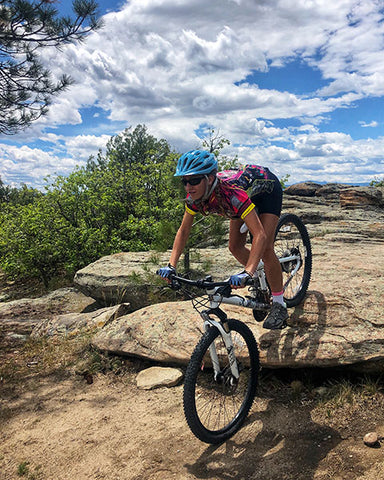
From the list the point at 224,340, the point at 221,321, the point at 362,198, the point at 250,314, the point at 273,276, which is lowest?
the point at 250,314

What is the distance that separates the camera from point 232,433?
4.00 meters

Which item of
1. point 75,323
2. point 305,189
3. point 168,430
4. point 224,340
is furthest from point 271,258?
point 305,189

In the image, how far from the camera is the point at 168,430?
423 cm

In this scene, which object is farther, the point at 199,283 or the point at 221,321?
the point at 221,321

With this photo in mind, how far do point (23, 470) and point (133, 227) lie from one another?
960 cm

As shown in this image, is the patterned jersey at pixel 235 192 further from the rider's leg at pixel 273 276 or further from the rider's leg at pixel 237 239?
the rider's leg at pixel 237 239

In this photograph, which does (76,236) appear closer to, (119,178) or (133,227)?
(133,227)

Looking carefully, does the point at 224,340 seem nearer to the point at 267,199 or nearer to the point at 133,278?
the point at 267,199

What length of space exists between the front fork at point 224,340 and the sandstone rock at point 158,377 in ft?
4.16

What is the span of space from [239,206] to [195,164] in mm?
620

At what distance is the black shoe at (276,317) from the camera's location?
4.61 m

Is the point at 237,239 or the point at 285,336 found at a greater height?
the point at 237,239

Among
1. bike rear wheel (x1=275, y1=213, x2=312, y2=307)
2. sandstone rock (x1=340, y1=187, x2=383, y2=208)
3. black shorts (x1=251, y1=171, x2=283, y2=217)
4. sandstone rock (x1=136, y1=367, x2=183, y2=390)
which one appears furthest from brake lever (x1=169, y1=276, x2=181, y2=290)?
sandstone rock (x1=340, y1=187, x2=383, y2=208)

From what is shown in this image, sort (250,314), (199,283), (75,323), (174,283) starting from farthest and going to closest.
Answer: (75,323), (250,314), (174,283), (199,283)
